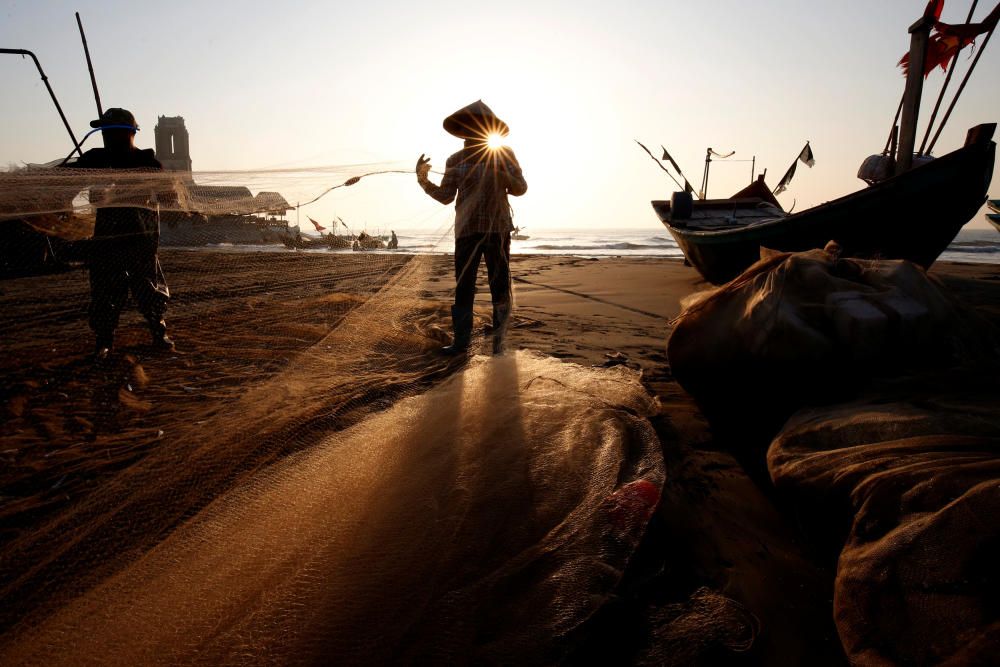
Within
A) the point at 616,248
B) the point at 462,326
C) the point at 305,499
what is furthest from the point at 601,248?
the point at 305,499

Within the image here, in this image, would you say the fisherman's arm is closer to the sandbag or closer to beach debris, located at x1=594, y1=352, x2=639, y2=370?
beach debris, located at x1=594, y1=352, x2=639, y2=370

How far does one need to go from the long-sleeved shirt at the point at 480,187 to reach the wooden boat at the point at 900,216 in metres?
2.47

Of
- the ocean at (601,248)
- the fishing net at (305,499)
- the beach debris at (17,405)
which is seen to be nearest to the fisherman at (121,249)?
the fishing net at (305,499)

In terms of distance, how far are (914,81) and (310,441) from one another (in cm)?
657

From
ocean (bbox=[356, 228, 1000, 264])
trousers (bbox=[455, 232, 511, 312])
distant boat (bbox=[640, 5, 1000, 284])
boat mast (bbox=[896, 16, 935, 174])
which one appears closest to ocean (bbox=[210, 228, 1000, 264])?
ocean (bbox=[356, 228, 1000, 264])

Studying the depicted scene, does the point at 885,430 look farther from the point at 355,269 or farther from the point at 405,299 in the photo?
the point at 355,269

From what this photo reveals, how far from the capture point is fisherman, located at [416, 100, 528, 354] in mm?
3617

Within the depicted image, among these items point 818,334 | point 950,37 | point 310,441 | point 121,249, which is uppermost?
point 950,37

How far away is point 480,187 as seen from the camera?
3.56 m

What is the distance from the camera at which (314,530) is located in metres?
1.23

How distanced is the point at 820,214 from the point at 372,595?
572cm

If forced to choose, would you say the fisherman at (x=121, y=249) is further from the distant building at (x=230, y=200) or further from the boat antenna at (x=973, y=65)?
the boat antenna at (x=973, y=65)

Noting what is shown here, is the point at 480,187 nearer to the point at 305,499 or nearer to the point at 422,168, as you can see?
the point at 422,168

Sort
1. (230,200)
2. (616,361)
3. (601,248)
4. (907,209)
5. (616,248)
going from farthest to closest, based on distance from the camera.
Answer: (601,248) < (616,248) < (907,209) < (230,200) < (616,361)
